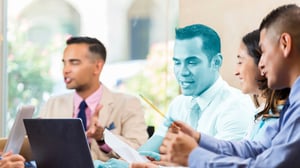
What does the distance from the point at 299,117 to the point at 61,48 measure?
120 inches

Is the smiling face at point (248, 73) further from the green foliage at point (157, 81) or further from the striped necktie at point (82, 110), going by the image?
the striped necktie at point (82, 110)

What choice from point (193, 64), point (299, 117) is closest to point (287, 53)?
point (299, 117)

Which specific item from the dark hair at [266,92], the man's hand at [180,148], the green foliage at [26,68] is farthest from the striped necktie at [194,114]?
the green foliage at [26,68]

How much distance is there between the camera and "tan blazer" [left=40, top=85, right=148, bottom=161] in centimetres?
339

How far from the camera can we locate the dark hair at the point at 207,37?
301 cm

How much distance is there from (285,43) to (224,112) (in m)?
1.12

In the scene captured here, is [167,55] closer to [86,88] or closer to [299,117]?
[86,88]

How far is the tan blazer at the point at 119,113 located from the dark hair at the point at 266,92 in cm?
86

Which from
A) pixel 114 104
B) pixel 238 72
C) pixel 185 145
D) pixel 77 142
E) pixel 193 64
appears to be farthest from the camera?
pixel 114 104

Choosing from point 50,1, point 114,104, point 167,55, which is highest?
point 50,1

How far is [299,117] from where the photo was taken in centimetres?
154

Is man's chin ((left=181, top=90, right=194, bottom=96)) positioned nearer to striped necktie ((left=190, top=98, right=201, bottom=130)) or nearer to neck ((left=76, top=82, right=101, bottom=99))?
striped necktie ((left=190, top=98, right=201, bottom=130))

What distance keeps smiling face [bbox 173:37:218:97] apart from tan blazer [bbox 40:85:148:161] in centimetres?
45

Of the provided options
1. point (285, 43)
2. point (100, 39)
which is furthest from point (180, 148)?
point (100, 39)
